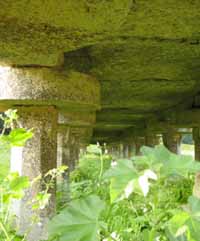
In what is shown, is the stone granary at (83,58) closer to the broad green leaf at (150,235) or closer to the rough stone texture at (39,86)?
the rough stone texture at (39,86)

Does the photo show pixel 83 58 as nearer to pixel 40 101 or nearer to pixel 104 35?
pixel 40 101

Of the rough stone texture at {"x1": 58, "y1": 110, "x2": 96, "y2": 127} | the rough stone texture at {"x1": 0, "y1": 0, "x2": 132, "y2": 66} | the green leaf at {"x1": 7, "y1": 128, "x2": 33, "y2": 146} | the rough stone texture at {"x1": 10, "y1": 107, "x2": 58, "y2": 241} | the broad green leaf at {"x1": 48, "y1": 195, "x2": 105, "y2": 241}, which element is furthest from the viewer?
the rough stone texture at {"x1": 58, "y1": 110, "x2": 96, "y2": 127}

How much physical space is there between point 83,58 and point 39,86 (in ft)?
3.05

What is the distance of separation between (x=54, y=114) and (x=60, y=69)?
0.49m

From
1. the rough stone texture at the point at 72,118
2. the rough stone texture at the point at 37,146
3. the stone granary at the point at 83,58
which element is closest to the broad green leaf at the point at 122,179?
the stone granary at the point at 83,58

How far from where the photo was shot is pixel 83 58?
4449mm

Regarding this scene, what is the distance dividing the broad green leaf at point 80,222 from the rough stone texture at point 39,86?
2.45m

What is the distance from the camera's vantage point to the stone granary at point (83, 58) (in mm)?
2023

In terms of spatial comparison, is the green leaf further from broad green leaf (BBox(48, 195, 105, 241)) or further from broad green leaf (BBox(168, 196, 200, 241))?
broad green leaf (BBox(168, 196, 200, 241))

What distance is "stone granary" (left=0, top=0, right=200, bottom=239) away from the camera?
2023 millimetres

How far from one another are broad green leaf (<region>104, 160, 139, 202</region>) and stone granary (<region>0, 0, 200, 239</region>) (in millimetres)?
915

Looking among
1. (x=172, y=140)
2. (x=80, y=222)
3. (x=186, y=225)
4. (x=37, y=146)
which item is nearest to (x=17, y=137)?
(x=80, y=222)

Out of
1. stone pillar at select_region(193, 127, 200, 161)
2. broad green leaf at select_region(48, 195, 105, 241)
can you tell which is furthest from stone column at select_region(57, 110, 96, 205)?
broad green leaf at select_region(48, 195, 105, 241)

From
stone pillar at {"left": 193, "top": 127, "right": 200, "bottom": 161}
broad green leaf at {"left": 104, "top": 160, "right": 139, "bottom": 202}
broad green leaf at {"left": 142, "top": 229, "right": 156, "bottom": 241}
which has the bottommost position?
Answer: broad green leaf at {"left": 142, "top": 229, "right": 156, "bottom": 241}
